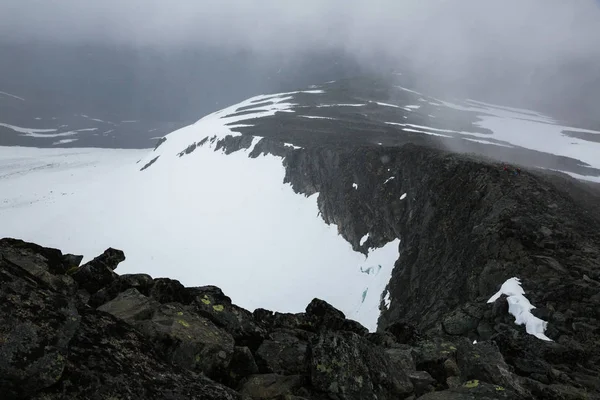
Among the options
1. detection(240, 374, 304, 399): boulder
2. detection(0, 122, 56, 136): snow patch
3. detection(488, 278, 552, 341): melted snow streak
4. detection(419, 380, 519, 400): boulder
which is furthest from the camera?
detection(0, 122, 56, 136): snow patch

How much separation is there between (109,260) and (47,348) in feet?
20.6

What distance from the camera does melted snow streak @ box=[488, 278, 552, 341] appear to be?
11094mm

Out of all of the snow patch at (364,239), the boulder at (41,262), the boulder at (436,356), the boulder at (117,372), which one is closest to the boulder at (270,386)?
the boulder at (117,372)

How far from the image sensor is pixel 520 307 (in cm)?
1190

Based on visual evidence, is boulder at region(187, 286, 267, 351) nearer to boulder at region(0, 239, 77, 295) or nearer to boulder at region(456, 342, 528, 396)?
boulder at region(0, 239, 77, 295)

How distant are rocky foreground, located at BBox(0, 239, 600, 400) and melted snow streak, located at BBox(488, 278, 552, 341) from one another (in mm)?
855

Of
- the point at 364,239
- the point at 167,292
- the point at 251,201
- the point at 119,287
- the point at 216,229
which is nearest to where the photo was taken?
the point at 119,287

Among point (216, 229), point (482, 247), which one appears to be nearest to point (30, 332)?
point (482, 247)

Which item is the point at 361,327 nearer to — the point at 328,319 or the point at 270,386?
the point at 328,319

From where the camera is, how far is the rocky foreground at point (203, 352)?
3.93 meters

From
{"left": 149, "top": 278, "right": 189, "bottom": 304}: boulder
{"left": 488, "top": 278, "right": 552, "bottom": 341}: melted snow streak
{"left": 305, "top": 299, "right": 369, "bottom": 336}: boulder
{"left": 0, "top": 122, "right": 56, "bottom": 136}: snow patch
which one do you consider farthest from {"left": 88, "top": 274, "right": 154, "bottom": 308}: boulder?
{"left": 0, "top": 122, "right": 56, "bottom": 136}: snow patch

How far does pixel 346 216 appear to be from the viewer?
3275 centimetres

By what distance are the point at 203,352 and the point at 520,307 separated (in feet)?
32.9

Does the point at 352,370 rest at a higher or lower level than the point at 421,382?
higher
